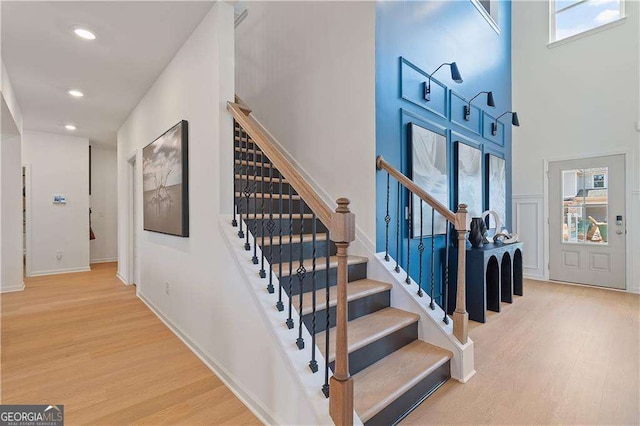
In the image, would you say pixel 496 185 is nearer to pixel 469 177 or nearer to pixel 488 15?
pixel 469 177

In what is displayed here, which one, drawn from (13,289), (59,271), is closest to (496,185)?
(13,289)

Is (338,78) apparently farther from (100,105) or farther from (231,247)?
(100,105)

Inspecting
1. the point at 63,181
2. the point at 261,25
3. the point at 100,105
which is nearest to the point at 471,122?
the point at 261,25

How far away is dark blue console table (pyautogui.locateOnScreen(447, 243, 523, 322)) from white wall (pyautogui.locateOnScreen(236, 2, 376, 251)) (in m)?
1.31

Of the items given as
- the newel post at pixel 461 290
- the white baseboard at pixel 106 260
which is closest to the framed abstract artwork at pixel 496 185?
the newel post at pixel 461 290

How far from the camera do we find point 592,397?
6.17 ft

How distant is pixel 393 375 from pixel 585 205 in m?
4.75

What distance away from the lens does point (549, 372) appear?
216 cm

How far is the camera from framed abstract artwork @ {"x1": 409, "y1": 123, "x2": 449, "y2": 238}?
2.86 metres

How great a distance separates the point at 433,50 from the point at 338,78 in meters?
1.21

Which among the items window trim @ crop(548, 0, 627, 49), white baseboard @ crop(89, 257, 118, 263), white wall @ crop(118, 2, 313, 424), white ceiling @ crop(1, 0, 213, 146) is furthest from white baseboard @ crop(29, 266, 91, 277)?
window trim @ crop(548, 0, 627, 49)

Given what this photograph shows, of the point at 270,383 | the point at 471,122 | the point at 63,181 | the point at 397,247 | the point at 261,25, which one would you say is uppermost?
the point at 261,25

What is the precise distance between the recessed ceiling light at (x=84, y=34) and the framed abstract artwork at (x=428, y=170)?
287cm

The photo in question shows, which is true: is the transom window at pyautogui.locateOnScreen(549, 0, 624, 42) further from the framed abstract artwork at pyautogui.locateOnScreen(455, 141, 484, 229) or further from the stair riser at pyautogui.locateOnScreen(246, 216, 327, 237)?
the stair riser at pyautogui.locateOnScreen(246, 216, 327, 237)
